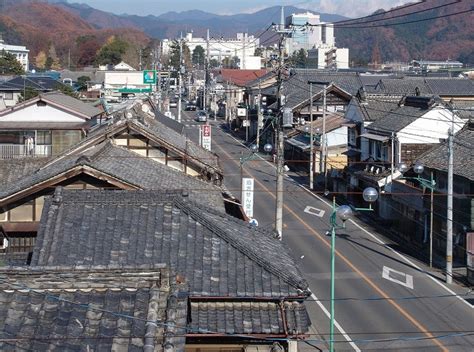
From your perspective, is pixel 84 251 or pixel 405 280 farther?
pixel 405 280

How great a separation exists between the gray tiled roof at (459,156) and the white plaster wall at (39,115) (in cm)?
1300

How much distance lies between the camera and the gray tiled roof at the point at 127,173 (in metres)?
14.6

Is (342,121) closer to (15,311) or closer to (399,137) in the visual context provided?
(399,137)

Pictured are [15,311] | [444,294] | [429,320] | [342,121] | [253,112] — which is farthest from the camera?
[253,112]

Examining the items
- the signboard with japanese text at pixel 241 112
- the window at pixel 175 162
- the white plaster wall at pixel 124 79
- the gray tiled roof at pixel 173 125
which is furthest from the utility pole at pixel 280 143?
the signboard with japanese text at pixel 241 112

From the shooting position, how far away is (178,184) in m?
17.5

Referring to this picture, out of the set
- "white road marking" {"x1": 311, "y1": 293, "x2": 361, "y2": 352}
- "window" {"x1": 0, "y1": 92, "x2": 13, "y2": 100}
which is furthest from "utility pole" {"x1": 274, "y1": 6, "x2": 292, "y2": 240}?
"window" {"x1": 0, "y1": 92, "x2": 13, "y2": 100}

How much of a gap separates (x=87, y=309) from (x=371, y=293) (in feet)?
51.9

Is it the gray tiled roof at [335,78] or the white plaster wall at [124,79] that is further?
the white plaster wall at [124,79]

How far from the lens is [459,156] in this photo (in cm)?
2666

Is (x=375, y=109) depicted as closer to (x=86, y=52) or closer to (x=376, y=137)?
(x=376, y=137)

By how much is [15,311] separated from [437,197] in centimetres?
2172

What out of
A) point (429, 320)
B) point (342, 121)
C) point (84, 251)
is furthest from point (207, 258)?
Result: point (342, 121)

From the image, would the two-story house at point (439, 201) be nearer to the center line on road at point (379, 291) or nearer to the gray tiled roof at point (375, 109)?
the center line on road at point (379, 291)
